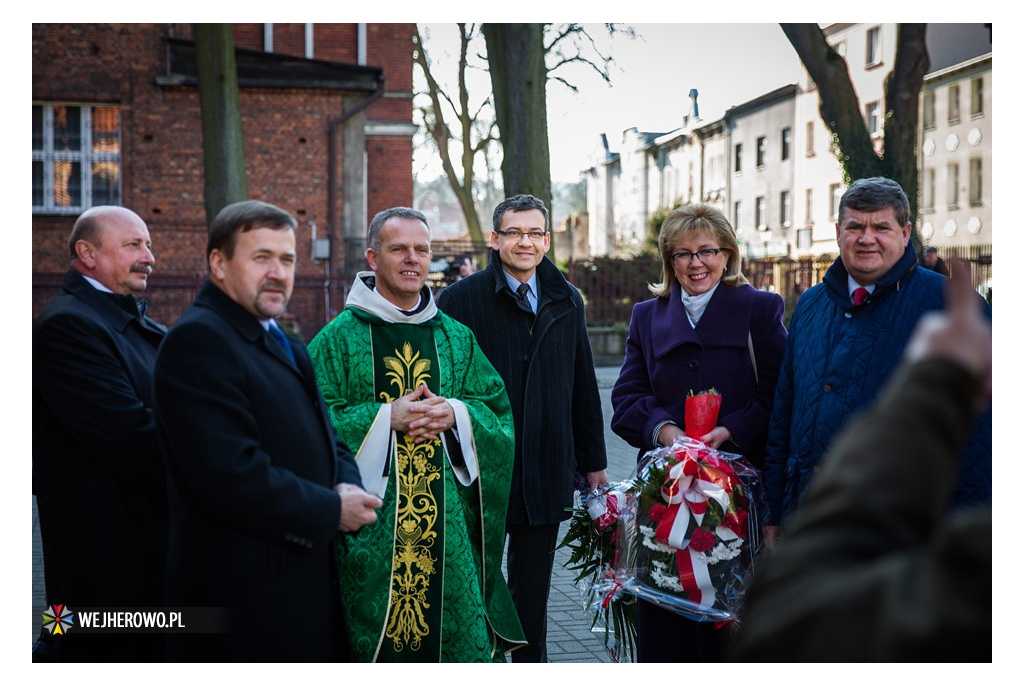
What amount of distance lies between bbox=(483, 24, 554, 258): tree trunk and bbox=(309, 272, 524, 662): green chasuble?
883 cm

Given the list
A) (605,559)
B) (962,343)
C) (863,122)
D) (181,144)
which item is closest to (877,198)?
Answer: (605,559)

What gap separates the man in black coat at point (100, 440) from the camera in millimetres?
3654

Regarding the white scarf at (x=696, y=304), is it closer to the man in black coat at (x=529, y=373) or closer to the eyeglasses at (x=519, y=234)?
the man in black coat at (x=529, y=373)

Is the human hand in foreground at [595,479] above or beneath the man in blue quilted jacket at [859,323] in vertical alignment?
beneath

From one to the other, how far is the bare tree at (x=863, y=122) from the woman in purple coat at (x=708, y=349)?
7.85 metres

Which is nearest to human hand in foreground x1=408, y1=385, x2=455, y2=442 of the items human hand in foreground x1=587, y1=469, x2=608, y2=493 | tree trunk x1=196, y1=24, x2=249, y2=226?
human hand in foreground x1=587, y1=469, x2=608, y2=493

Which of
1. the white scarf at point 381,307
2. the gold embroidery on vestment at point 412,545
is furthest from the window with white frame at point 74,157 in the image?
the gold embroidery on vestment at point 412,545

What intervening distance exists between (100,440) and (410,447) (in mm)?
1100

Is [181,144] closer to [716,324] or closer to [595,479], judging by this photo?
[595,479]

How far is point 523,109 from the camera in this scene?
1327cm

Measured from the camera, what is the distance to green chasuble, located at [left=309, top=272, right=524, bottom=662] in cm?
389

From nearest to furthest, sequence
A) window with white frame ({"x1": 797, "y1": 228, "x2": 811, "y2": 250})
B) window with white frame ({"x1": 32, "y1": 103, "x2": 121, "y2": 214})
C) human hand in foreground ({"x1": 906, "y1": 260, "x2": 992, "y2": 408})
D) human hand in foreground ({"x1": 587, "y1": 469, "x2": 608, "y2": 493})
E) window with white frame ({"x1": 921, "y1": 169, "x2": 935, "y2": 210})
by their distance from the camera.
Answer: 1. human hand in foreground ({"x1": 906, "y1": 260, "x2": 992, "y2": 408})
2. human hand in foreground ({"x1": 587, "y1": 469, "x2": 608, "y2": 493})
3. window with white frame ({"x1": 921, "y1": 169, "x2": 935, "y2": 210})
4. window with white frame ({"x1": 32, "y1": 103, "x2": 121, "y2": 214})
5. window with white frame ({"x1": 797, "y1": 228, "x2": 811, "y2": 250})

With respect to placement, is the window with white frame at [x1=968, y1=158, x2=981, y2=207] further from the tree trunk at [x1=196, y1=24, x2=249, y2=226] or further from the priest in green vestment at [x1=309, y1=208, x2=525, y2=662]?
the tree trunk at [x1=196, y1=24, x2=249, y2=226]
